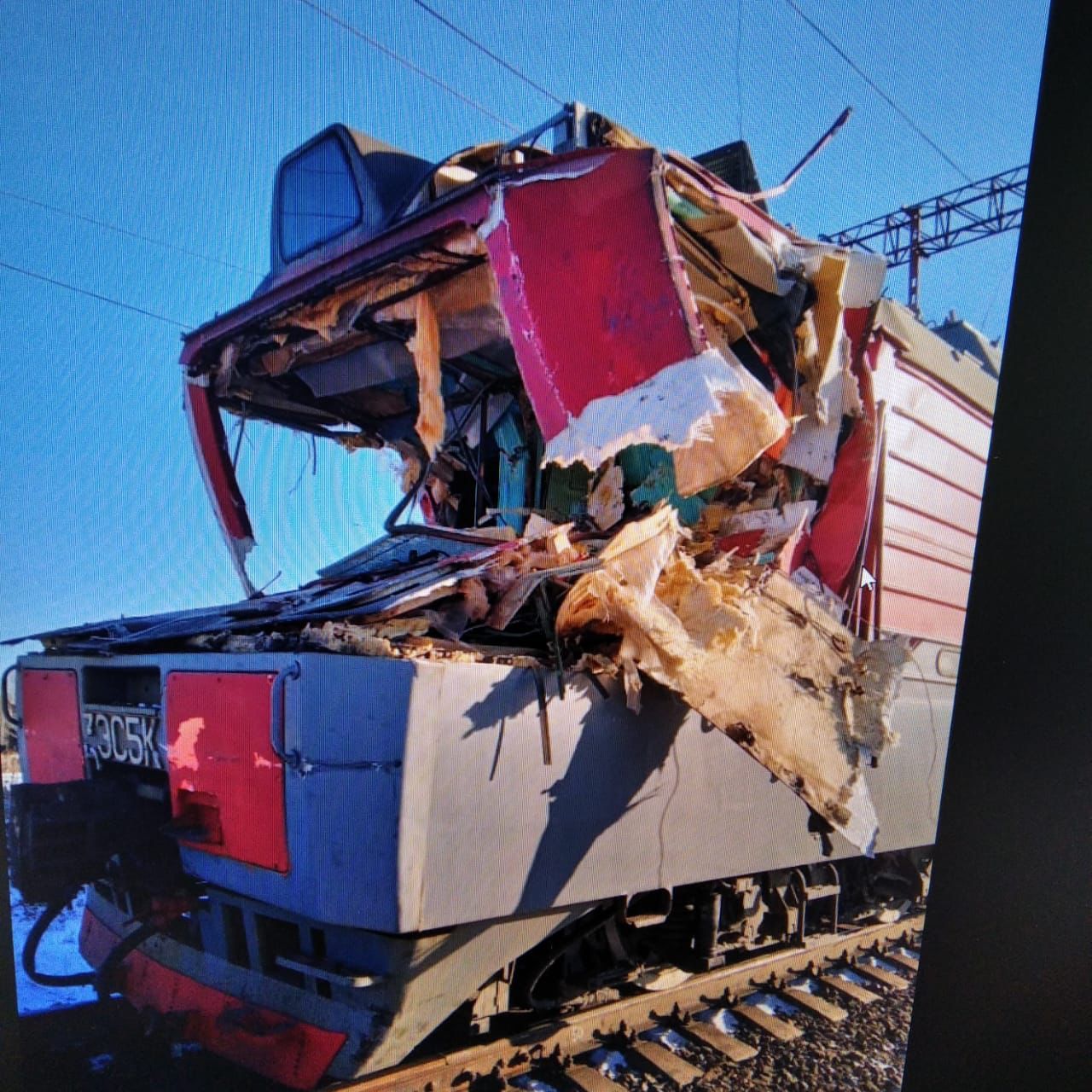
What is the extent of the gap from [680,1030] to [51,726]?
265cm

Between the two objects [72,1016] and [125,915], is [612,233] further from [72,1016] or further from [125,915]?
[72,1016]

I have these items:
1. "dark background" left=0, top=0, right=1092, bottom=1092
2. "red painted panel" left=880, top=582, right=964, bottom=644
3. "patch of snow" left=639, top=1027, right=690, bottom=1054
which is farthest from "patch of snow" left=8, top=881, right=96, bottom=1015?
"red painted panel" left=880, top=582, right=964, bottom=644

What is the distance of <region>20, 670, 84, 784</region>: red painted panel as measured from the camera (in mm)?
3023

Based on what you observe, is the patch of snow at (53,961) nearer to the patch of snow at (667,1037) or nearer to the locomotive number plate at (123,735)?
the locomotive number plate at (123,735)

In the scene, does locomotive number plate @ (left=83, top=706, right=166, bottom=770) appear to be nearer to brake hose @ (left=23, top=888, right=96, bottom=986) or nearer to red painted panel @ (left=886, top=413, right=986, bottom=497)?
brake hose @ (left=23, top=888, right=96, bottom=986)

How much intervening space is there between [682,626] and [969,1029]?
4.53ft

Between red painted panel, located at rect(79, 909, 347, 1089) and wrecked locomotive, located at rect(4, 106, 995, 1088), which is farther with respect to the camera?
red painted panel, located at rect(79, 909, 347, 1089)

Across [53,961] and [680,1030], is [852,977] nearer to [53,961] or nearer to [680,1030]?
[680,1030]

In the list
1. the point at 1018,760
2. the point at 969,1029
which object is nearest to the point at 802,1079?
the point at 969,1029

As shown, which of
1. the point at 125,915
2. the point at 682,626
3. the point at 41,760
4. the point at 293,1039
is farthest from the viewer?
the point at 41,760

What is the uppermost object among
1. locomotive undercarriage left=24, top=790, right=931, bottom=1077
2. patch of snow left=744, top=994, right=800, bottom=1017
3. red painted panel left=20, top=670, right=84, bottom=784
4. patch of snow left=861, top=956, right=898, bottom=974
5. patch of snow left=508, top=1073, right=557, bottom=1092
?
red painted panel left=20, top=670, right=84, bottom=784

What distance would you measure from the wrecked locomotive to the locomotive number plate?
0.05ft

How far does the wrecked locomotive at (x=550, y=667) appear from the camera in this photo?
2.09 metres

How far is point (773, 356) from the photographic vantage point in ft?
12.3
